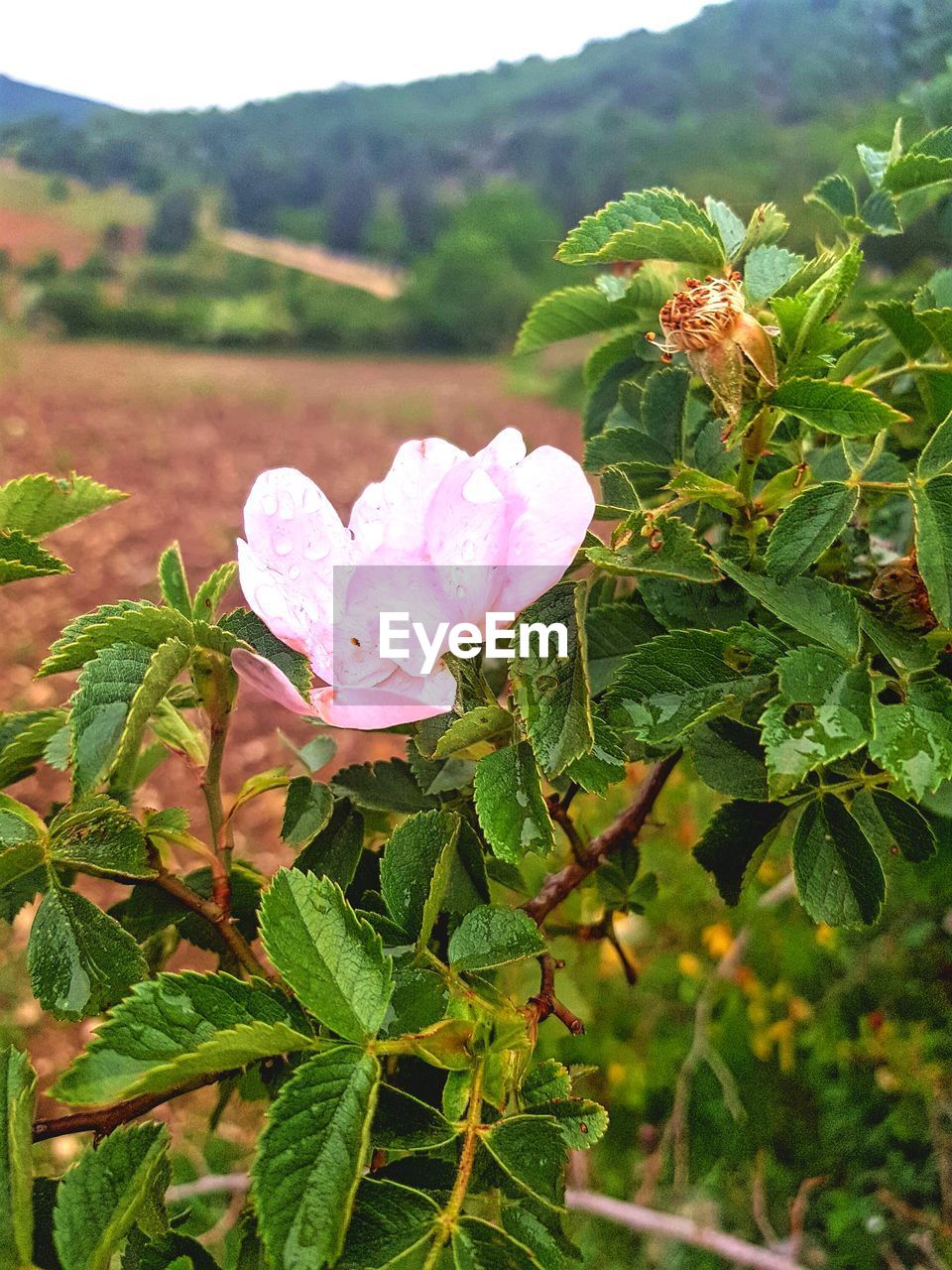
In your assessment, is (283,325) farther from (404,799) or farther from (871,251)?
(404,799)

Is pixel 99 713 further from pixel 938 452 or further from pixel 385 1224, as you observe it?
pixel 938 452

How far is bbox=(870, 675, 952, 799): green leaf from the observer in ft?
0.83

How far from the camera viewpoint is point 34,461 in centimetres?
341

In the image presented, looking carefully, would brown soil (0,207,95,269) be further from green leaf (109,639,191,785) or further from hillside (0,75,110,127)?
green leaf (109,639,191,785)

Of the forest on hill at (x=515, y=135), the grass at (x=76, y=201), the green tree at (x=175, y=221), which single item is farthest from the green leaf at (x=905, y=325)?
the green tree at (x=175, y=221)

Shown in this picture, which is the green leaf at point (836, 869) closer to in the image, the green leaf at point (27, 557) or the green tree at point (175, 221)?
the green leaf at point (27, 557)

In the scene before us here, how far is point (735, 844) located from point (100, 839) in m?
0.22

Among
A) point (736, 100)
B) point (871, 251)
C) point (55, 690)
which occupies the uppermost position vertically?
point (736, 100)

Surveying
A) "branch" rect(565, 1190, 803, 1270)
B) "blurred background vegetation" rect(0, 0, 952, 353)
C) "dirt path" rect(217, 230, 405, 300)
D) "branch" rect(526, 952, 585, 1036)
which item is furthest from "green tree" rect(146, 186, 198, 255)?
"branch" rect(526, 952, 585, 1036)

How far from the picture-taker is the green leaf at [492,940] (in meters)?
0.27

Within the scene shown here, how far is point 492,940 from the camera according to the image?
0.27 metres

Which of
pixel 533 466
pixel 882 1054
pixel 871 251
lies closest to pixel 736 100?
pixel 871 251

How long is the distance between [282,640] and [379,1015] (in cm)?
11

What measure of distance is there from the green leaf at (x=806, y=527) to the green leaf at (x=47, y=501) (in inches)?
8.8
